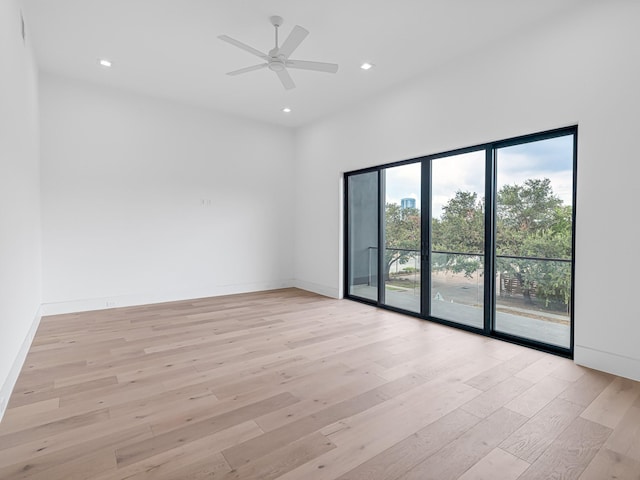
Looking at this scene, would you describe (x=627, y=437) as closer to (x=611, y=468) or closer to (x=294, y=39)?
(x=611, y=468)

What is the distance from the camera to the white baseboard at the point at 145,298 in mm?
4789

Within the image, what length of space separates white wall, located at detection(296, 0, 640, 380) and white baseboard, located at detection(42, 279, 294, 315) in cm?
395

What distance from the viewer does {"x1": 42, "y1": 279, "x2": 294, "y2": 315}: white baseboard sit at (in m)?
4.79

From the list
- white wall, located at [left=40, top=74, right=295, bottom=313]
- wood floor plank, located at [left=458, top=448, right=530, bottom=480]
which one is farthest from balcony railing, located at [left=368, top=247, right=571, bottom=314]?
white wall, located at [left=40, top=74, right=295, bottom=313]

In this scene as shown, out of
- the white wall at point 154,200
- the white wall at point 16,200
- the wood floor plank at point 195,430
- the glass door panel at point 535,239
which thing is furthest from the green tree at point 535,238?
the white wall at point 16,200

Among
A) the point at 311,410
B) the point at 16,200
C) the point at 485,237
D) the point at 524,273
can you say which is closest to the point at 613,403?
the point at 524,273

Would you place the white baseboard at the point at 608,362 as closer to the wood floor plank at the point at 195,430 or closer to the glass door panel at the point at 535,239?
the glass door panel at the point at 535,239

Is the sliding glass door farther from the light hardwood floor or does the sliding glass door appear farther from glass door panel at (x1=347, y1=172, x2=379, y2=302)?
the light hardwood floor

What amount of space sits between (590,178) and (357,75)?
9.61 ft

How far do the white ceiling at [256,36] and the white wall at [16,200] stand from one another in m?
0.52

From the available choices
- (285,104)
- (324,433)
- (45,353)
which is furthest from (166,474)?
(285,104)

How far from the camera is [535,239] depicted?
356 centimetres

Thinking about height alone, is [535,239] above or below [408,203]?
below

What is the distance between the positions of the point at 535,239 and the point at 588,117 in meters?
1.20
